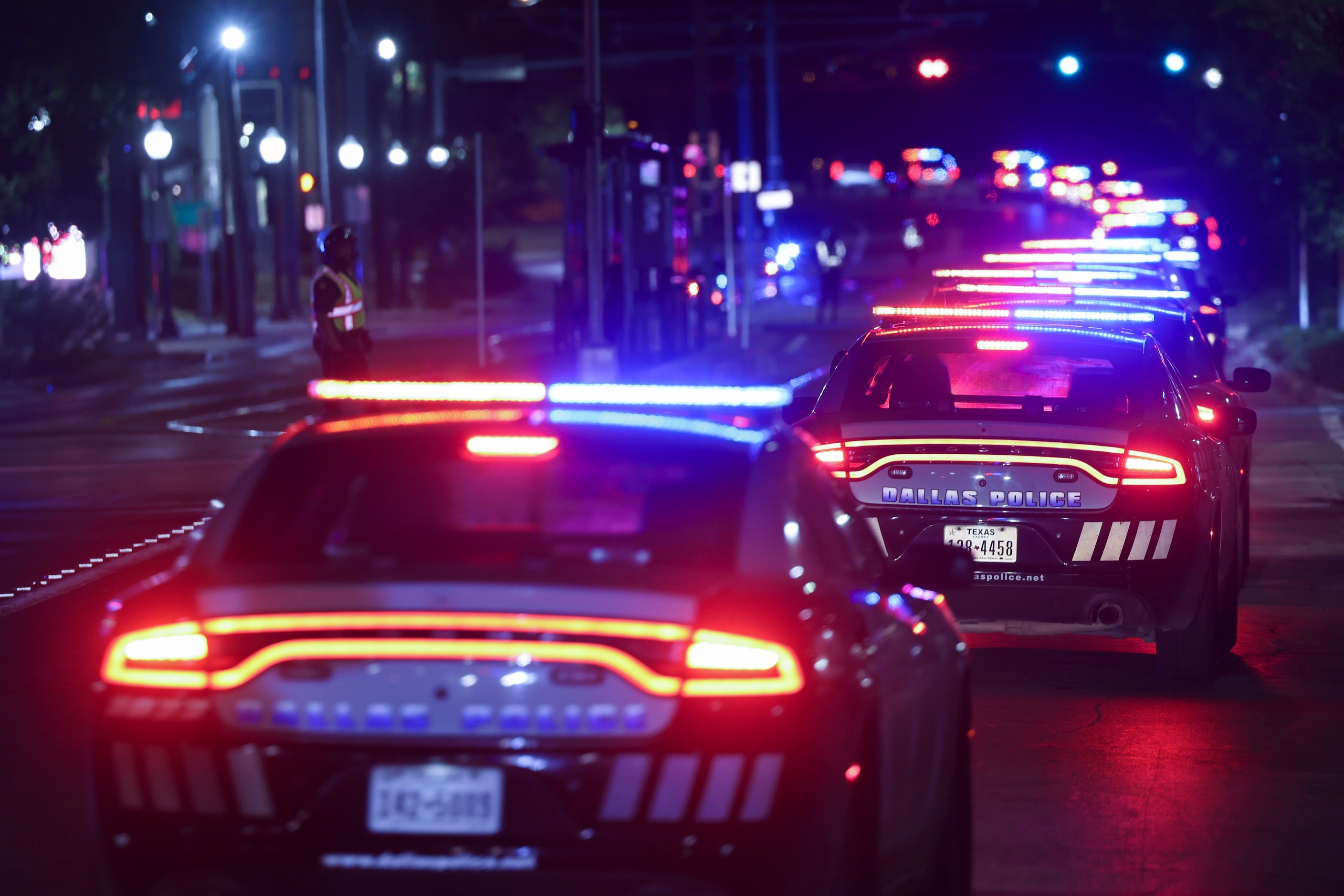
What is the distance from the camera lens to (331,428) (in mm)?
5410

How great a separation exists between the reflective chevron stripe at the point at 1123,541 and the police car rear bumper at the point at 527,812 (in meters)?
4.95

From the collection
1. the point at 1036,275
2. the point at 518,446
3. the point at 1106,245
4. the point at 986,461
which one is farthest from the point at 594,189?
the point at 518,446

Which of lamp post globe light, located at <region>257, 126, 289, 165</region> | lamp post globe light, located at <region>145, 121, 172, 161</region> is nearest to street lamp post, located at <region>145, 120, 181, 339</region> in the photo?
lamp post globe light, located at <region>145, 121, 172, 161</region>

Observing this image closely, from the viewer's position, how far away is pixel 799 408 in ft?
35.8

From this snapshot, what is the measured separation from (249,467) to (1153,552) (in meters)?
5.02

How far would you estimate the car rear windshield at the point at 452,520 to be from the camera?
478 cm

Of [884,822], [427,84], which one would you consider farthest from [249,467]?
[427,84]

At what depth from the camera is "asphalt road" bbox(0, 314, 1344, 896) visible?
6.71 metres

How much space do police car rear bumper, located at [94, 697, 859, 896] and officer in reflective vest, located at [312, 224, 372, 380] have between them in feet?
42.2

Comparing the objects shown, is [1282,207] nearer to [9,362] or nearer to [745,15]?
[745,15]

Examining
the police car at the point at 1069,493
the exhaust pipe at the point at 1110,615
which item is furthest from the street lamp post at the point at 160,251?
the exhaust pipe at the point at 1110,615

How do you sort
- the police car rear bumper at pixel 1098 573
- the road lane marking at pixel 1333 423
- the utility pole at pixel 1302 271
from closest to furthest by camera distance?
the police car rear bumper at pixel 1098 573 < the road lane marking at pixel 1333 423 < the utility pole at pixel 1302 271

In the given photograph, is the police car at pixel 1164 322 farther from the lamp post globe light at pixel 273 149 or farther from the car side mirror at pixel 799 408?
the lamp post globe light at pixel 273 149

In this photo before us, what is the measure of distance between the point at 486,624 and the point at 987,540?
5264mm
